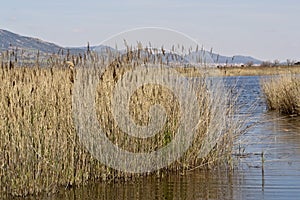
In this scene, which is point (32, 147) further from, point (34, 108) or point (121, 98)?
point (121, 98)

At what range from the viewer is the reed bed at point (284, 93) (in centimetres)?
1566

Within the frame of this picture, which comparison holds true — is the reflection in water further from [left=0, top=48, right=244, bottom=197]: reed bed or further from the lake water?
[left=0, top=48, right=244, bottom=197]: reed bed

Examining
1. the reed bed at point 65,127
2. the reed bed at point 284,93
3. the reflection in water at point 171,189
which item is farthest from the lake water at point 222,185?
the reed bed at point 284,93

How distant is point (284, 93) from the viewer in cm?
1688

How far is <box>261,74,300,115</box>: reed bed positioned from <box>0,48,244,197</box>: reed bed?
729cm

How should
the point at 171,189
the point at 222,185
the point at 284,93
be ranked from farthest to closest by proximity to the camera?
the point at 284,93, the point at 222,185, the point at 171,189

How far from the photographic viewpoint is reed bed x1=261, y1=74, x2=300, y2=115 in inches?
617

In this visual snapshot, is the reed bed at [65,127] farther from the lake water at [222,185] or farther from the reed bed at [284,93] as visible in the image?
the reed bed at [284,93]

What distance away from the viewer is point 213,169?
26.8 ft

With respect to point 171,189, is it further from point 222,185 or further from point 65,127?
point 65,127

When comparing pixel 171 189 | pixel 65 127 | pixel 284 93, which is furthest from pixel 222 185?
pixel 284 93

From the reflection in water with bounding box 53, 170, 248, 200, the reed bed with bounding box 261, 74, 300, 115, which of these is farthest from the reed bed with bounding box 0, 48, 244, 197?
the reed bed with bounding box 261, 74, 300, 115

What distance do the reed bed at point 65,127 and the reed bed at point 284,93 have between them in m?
7.29

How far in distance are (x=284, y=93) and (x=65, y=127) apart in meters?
11.1
